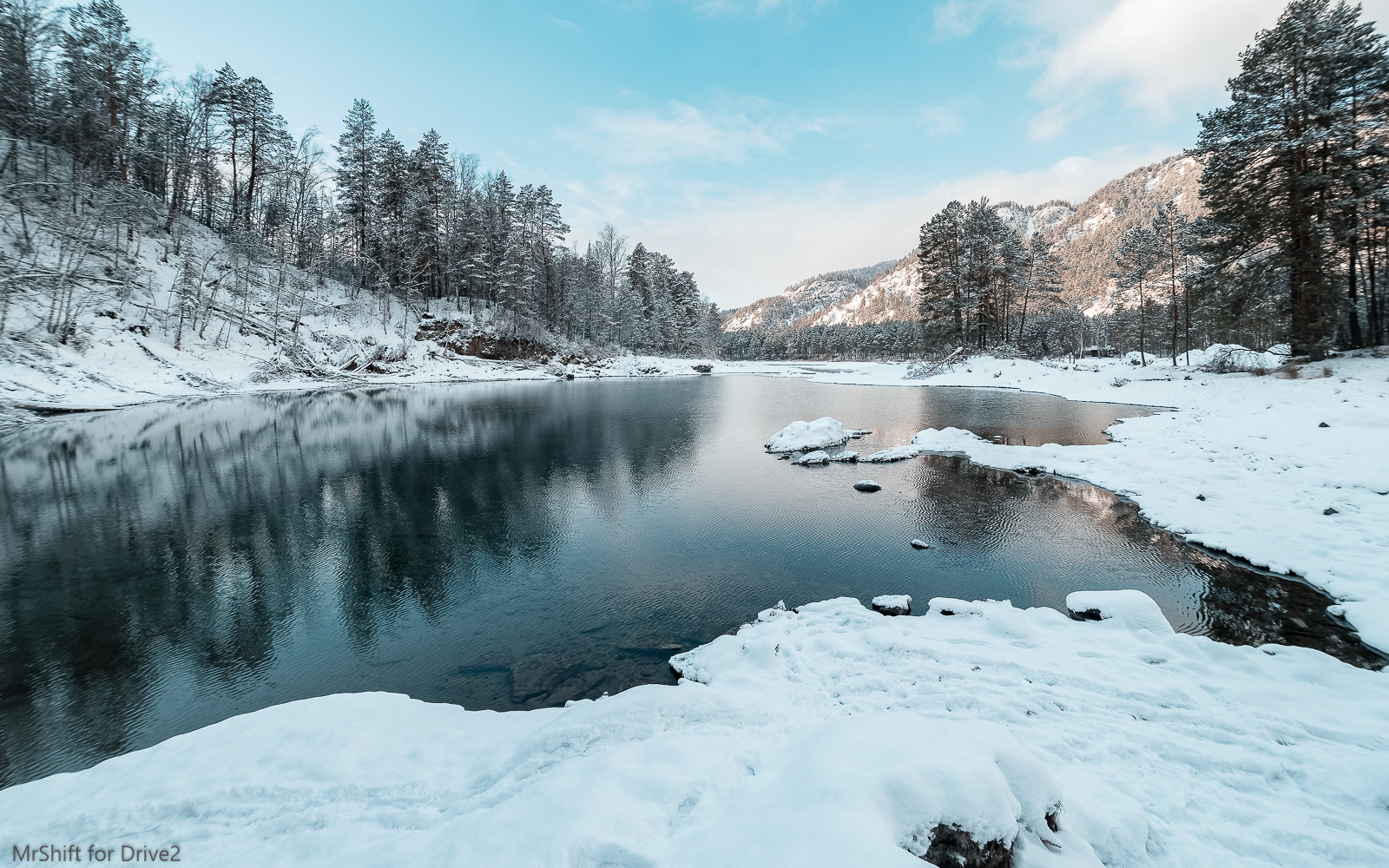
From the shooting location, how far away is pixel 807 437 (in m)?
21.6

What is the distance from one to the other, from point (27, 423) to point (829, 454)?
116 feet

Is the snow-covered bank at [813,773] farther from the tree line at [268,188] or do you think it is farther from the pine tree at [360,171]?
the pine tree at [360,171]

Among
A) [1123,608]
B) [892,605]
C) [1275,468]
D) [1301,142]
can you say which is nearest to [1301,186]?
[1301,142]

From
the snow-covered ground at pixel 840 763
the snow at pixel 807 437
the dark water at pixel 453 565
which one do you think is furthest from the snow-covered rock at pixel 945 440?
the snow-covered ground at pixel 840 763

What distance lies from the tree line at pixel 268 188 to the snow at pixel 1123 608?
173 ft

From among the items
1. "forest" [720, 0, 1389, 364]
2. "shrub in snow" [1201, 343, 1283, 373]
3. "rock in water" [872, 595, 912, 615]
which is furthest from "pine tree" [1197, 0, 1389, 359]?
"rock in water" [872, 595, 912, 615]

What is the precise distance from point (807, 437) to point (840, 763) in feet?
61.9

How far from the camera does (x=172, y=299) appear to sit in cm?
3553

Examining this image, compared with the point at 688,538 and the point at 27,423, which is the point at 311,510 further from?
the point at 27,423

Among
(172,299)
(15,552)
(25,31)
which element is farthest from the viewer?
(172,299)

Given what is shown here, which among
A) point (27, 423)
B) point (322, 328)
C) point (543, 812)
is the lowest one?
point (543, 812)

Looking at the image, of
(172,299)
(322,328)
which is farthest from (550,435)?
(322,328)

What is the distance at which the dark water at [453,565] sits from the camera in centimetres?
665

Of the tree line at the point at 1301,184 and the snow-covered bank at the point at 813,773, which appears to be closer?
the snow-covered bank at the point at 813,773
